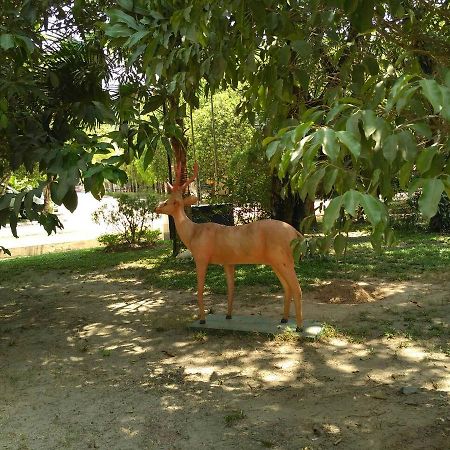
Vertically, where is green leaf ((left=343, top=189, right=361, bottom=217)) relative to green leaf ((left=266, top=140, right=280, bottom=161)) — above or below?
below

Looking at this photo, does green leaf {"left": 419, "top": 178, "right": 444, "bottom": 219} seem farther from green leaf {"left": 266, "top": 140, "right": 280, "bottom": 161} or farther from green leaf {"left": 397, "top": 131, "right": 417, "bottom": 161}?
green leaf {"left": 266, "top": 140, "right": 280, "bottom": 161}

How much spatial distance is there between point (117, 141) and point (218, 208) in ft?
27.9

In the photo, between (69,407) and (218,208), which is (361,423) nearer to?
(69,407)

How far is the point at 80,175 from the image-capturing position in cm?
346

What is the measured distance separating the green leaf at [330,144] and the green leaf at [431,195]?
0.82ft

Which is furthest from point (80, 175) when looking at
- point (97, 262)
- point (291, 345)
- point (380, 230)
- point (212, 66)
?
point (97, 262)

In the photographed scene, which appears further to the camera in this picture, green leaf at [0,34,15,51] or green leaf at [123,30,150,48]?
green leaf at [0,34,15,51]

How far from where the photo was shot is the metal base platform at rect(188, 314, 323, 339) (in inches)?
213

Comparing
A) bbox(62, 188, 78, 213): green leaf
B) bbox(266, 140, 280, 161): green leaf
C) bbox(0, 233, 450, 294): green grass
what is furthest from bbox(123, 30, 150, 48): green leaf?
bbox(0, 233, 450, 294): green grass

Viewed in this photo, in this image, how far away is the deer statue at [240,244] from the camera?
5.39 meters

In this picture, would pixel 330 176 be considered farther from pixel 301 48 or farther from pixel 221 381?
pixel 221 381

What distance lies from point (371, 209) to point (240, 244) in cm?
418

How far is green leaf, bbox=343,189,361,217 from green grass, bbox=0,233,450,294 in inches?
245

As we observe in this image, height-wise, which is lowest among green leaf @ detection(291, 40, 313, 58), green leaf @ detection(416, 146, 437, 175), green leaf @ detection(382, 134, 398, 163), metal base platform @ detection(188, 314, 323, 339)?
metal base platform @ detection(188, 314, 323, 339)
